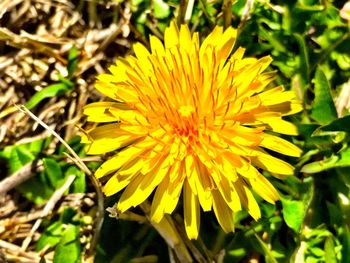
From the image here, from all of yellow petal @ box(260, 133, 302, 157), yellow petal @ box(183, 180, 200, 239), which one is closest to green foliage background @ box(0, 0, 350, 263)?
yellow petal @ box(260, 133, 302, 157)

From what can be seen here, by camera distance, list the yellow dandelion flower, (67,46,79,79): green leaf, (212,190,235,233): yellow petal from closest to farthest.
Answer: the yellow dandelion flower → (212,190,235,233): yellow petal → (67,46,79,79): green leaf

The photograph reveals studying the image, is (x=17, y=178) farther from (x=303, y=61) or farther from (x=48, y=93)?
(x=303, y=61)

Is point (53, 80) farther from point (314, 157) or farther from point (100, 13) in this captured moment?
point (314, 157)

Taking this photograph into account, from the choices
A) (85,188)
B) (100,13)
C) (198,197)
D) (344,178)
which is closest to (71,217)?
(85,188)

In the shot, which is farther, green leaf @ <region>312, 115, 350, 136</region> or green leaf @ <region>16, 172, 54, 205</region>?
green leaf @ <region>16, 172, 54, 205</region>

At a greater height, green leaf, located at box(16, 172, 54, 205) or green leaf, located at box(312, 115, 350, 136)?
green leaf, located at box(312, 115, 350, 136)

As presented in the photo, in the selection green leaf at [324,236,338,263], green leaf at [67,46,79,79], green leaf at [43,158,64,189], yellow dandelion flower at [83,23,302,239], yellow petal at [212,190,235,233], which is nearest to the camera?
yellow dandelion flower at [83,23,302,239]

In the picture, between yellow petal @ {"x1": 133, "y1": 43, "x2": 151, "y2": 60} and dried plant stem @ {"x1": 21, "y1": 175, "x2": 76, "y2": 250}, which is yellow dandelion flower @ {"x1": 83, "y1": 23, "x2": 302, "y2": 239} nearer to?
yellow petal @ {"x1": 133, "y1": 43, "x2": 151, "y2": 60}

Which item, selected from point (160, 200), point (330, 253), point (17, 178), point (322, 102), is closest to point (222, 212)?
point (160, 200)
